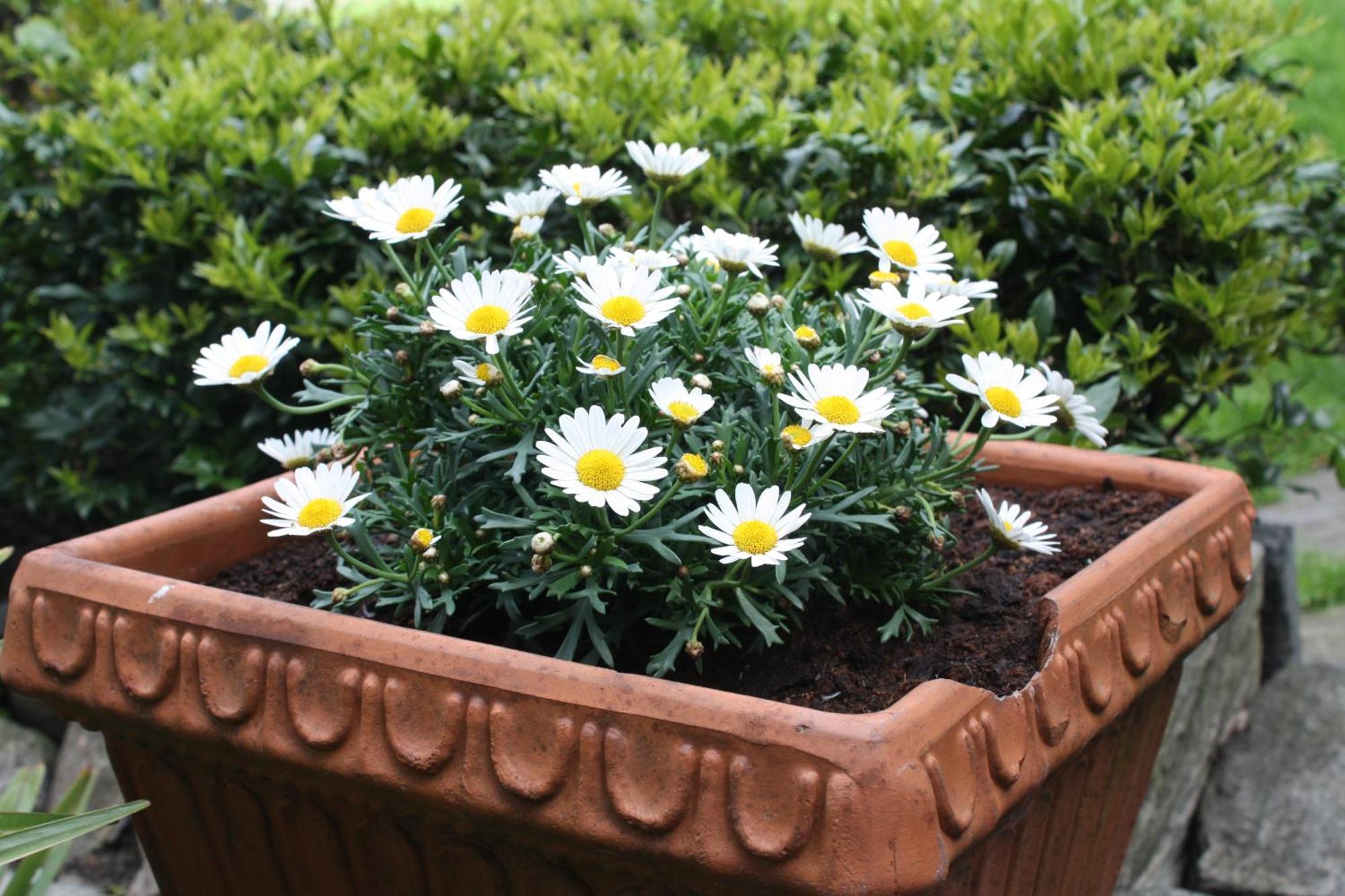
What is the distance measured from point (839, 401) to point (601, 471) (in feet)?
0.83

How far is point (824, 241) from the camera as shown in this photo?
1678mm

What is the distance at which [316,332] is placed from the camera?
2.51m

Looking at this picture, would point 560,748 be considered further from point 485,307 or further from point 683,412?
point 485,307

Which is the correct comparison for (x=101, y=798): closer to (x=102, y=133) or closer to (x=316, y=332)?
(x=316, y=332)

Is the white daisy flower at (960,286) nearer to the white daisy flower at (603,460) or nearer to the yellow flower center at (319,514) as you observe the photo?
Answer: the white daisy flower at (603,460)

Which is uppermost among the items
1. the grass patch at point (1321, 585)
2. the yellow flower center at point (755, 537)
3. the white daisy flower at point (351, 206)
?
the grass patch at point (1321, 585)

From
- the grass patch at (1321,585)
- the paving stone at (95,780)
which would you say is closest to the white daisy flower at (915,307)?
the paving stone at (95,780)

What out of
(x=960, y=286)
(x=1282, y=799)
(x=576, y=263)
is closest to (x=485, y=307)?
(x=576, y=263)

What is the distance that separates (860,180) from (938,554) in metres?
1.03

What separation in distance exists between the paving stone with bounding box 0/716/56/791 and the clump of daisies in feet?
5.76

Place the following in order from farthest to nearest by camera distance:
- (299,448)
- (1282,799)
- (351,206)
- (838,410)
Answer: (1282,799)
(299,448)
(351,206)
(838,410)

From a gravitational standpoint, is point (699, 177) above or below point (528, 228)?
above

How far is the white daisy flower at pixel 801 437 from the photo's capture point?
1.33 meters

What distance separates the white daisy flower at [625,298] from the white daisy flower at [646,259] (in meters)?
0.07
